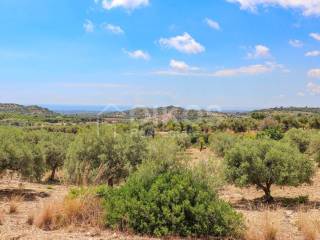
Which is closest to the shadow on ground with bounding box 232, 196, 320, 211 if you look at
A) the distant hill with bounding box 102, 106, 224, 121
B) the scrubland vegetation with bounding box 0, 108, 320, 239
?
the scrubland vegetation with bounding box 0, 108, 320, 239

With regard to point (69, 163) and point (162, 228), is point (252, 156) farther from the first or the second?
point (162, 228)

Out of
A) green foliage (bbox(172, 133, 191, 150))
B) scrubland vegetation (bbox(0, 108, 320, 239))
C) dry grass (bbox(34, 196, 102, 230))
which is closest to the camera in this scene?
scrubland vegetation (bbox(0, 108, 320, 239))

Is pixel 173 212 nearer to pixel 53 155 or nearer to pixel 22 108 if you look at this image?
pixel 53 155

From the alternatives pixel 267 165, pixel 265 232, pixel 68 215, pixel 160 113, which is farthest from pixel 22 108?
pixel 265 232

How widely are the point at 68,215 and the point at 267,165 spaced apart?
15136 millimetres

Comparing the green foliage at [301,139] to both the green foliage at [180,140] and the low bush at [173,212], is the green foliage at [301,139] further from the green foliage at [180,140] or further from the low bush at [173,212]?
the low bush at [173,212]

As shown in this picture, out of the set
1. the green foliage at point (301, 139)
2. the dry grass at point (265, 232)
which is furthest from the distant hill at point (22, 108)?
the dry grass at point (265, 232)

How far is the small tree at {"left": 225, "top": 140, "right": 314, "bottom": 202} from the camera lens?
855 inches

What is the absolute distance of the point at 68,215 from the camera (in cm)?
930

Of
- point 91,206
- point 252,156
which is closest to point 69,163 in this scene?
point 252,156

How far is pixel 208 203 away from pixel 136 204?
5.01 ft

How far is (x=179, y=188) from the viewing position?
28.8 ft

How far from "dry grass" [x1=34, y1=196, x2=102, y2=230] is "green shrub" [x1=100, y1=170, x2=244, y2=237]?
19.4 inches

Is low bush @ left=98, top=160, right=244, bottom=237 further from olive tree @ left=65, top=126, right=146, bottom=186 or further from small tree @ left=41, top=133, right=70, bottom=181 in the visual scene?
small tree @ left=41, top=133, right=70, bottom=181
